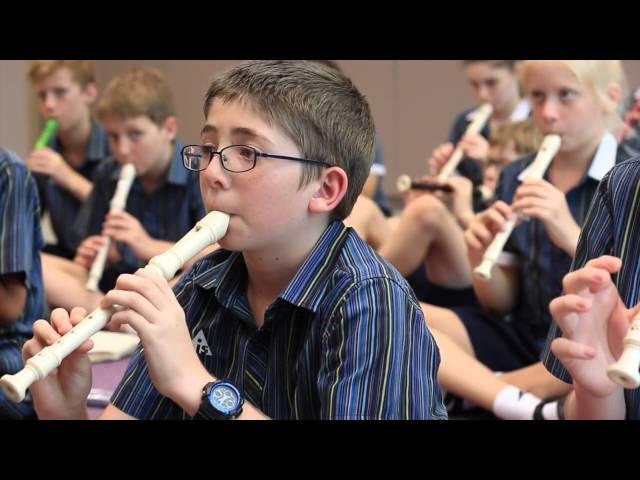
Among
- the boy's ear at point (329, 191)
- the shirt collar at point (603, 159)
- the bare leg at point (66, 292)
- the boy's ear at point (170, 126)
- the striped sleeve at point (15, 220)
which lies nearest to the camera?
the boy's ear at point (329, 191)

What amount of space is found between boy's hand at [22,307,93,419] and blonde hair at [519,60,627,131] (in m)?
1.09

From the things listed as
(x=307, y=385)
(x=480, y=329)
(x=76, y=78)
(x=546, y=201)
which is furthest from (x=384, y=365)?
(x=76, y=78)

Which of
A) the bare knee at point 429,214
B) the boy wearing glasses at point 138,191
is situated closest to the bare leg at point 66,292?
the boy wearing glasses at point 138,191

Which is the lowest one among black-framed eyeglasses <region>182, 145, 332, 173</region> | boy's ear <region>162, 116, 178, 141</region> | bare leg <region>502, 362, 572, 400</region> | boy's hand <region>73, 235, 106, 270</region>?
bare leg <region>502, 362, 572, 400</region>

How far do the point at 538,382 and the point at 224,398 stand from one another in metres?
0.86

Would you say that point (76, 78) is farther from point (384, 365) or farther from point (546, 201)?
point (384, 365)

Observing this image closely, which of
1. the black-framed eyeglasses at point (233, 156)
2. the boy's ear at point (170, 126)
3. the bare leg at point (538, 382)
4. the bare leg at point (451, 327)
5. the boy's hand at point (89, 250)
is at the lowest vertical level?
the bare leg at point (538, 382)

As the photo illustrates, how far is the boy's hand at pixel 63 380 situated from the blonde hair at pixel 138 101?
1.37m

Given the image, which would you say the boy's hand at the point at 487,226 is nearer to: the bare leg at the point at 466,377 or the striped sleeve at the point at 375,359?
the bare leg at the point at 466,377

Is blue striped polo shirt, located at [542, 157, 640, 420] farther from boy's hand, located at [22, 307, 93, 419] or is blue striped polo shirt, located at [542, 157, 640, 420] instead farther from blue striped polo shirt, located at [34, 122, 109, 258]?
blue striped polo shirt, located at [34, 122, 109, 258]

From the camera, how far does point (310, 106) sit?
924 millimetres

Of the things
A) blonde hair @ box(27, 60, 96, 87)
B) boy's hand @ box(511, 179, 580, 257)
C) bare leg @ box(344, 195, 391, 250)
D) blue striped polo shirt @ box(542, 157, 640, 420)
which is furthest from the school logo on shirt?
blonde hair @ box(27, 60, 96, 87)

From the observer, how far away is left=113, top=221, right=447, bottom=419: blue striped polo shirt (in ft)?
2.73

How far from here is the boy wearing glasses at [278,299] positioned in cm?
83
